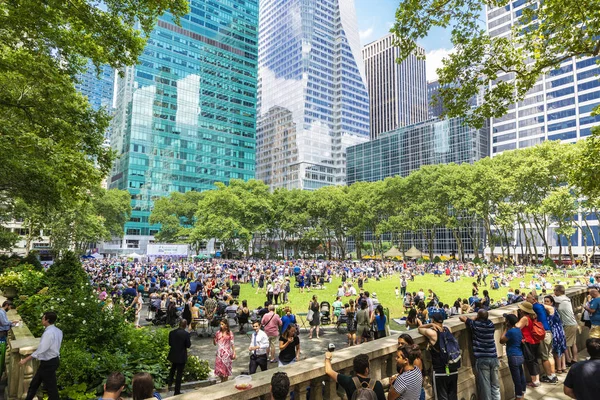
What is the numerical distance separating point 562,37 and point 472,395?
874cm

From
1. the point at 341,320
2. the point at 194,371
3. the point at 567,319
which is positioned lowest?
the point at 341,320

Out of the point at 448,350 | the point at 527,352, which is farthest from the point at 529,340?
the point at 448,350

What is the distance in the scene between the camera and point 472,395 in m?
5.89

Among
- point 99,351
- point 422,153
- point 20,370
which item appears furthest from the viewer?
point 422,153

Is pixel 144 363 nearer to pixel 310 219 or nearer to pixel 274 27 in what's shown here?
pixel 310 219

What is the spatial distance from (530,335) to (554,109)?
92.5 m

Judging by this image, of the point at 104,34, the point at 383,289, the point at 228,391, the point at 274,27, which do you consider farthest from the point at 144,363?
the point at 274,27

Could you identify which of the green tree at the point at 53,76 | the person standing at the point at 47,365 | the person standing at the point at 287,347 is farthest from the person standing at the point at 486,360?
the green tree at the point at 53,76

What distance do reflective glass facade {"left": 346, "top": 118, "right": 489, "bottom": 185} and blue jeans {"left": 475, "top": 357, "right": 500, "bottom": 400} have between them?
85.4 m

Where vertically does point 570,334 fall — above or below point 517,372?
above

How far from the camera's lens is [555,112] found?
78.1 m

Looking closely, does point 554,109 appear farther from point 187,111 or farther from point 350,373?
point 350,373

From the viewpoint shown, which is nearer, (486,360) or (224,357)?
(486,360)

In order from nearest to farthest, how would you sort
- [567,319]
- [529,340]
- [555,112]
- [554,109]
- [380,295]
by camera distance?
[529,340], [567,319], [380,295], [555,112], [554,109]
